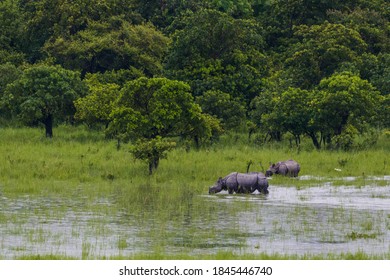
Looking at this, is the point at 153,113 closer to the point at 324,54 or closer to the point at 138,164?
the point at 138,164

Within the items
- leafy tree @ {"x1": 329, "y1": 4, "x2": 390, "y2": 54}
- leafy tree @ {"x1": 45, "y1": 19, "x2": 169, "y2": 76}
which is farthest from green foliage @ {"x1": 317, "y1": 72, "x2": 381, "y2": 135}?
leafy tree @ {"x1": 45, "y1": 19, "x2": 169, "y2": 76}

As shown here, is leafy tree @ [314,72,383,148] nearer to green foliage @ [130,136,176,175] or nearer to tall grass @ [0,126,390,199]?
tall grass @ [0,126,390,199]

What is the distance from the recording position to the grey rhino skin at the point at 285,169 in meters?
31.0

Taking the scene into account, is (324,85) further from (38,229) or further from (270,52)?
(38,229)

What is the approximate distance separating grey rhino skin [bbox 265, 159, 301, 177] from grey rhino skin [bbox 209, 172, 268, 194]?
3.81 metres

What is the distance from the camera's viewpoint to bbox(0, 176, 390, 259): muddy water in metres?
18.1

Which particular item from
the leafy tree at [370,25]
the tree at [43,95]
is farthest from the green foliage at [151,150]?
the leafy tree at [370,25]

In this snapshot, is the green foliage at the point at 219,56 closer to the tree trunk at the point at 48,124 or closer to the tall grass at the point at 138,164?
the tree trunk at the point at 48,124

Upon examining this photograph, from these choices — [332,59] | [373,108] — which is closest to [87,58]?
[332,59]

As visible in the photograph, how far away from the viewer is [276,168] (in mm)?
31312

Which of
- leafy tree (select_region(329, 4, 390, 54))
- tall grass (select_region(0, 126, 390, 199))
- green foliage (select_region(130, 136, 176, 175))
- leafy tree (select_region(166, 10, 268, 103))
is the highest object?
leafy tree (select_region(329, 4, 390, 54))

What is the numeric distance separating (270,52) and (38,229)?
128 feet

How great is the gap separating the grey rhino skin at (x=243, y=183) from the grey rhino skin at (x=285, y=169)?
3806 mm

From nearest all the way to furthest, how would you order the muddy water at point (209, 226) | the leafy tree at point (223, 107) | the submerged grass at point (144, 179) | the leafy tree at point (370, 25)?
the muddy water at point (209, 226)
the submerged grass at point (144, 179)
the leafy tree at point (223, 107)
the leafy tree at point (370, 25)
